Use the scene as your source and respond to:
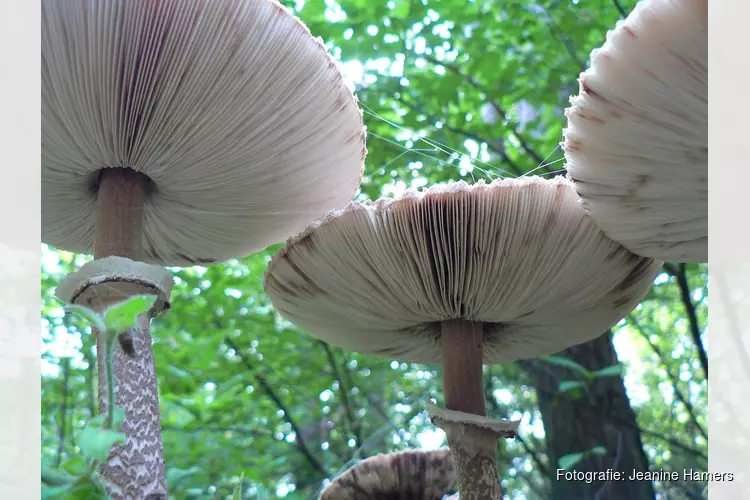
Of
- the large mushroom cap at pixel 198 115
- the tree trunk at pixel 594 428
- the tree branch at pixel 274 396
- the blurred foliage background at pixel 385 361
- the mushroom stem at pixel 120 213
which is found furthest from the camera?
the tree branch at pixel 274 396

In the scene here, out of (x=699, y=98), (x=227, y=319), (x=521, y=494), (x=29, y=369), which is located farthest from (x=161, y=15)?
(x=521, y=494)

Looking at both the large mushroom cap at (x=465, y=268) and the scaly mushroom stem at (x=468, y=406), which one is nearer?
the large mushroom cap at (x=465, y=268)

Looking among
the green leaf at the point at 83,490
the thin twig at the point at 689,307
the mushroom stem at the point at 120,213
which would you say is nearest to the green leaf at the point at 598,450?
the thin twig at the point at 689,307

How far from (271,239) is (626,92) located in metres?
1.40

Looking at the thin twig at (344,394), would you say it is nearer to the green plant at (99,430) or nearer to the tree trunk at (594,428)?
the tree trunk at (594,428)

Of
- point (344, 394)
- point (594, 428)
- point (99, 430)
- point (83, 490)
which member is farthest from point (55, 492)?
point (344, 394)

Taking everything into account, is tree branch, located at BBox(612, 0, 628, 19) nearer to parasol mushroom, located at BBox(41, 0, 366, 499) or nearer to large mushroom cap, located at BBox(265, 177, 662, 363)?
large mushroom cap, located at BBox(265, 177, 662, 363)

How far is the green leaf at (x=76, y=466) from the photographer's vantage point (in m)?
1.06

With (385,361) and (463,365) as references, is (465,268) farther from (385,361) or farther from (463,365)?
(385,361)

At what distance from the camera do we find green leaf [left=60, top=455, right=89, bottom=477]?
1059mm

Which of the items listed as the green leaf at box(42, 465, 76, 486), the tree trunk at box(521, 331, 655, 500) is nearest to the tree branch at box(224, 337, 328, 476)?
the tree trunk at box(521, 331, 655, 500)

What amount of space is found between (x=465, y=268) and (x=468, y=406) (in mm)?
451

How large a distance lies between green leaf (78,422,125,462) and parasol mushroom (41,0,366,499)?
530 mm

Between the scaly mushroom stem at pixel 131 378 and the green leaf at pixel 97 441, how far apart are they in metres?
0.36
